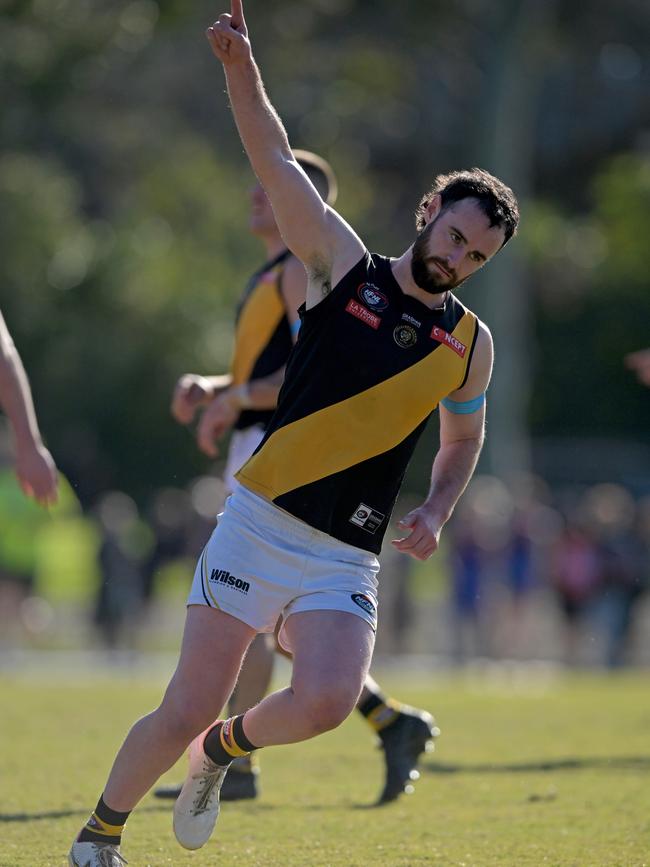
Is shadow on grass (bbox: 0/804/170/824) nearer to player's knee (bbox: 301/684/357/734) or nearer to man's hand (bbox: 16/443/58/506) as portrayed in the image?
man's hand (bbox: 16/443/58/506)

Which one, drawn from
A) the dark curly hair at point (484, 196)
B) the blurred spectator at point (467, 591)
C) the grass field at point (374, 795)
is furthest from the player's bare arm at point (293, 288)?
the blurred spectator at point (467, 591)

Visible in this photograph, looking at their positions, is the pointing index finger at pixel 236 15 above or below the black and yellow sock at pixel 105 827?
above

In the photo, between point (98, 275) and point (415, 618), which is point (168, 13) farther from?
point (415, 618)

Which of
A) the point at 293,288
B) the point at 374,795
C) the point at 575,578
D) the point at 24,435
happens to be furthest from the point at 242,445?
the point at 575,578

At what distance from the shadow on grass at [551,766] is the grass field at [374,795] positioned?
11 mm

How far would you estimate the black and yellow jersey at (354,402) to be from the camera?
5293 millimetres

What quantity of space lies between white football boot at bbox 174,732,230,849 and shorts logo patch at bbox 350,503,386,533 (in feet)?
2.99

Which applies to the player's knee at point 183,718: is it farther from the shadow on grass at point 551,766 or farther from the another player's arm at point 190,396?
the shadow on grass at point 551,766

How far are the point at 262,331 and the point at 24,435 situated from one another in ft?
6.53

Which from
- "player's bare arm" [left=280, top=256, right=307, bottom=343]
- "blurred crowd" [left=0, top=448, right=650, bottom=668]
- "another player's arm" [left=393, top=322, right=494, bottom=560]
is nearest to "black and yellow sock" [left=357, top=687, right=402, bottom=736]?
"player's bare arm" [left=280, top=256, right=307, bottom=343]

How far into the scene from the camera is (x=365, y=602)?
5.30 m

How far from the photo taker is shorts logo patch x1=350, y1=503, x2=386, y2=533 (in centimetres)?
536

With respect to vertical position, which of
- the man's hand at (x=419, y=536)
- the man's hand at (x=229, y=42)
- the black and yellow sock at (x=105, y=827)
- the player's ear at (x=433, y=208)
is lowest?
the black and yellow sock at (x=105, y=827)

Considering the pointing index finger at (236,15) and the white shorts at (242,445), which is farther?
the white shorts at (242,445)
